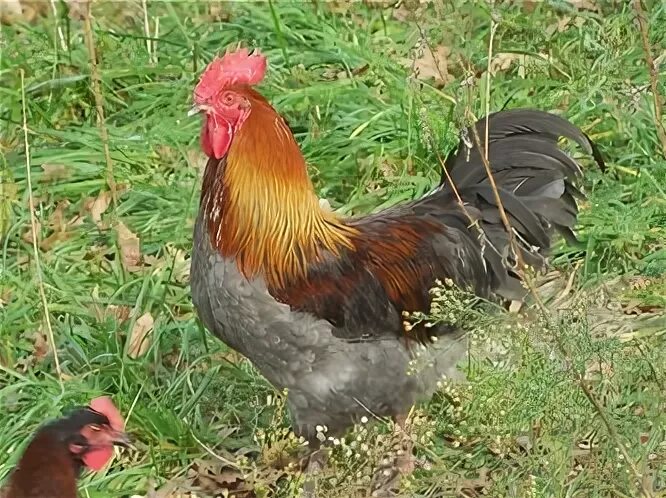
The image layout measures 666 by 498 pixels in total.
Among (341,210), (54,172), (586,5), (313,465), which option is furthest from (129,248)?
(586,5)

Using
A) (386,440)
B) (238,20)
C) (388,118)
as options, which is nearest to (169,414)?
(386,440)

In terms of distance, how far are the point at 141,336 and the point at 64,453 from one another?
168 cm

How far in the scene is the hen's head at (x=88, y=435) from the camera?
2.78 m

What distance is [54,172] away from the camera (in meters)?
5.48

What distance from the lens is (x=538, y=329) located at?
286 cm

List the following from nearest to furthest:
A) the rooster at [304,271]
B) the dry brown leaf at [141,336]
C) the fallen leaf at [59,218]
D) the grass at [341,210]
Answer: the grass at [341,210] → the rooster at [304,271] → the dry brown leaf at [141,336] → the fallen leaf at [59,218]

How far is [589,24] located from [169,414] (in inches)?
125

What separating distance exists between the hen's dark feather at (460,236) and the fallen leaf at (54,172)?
6.74 ft

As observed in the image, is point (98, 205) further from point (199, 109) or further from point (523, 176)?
point (523, 176)

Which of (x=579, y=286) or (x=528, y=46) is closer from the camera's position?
(x=579, y=286)

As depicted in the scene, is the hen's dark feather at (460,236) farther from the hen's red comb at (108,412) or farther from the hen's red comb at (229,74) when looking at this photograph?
the hen's red comb at (108,412)

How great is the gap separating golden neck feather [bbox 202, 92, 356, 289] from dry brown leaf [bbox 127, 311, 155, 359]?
0.91 m

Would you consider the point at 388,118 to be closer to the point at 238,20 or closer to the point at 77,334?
the point at 238,20

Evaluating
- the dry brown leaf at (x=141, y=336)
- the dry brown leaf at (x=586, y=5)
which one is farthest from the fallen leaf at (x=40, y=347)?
the dry brown leaf at (x=586, y=5)
